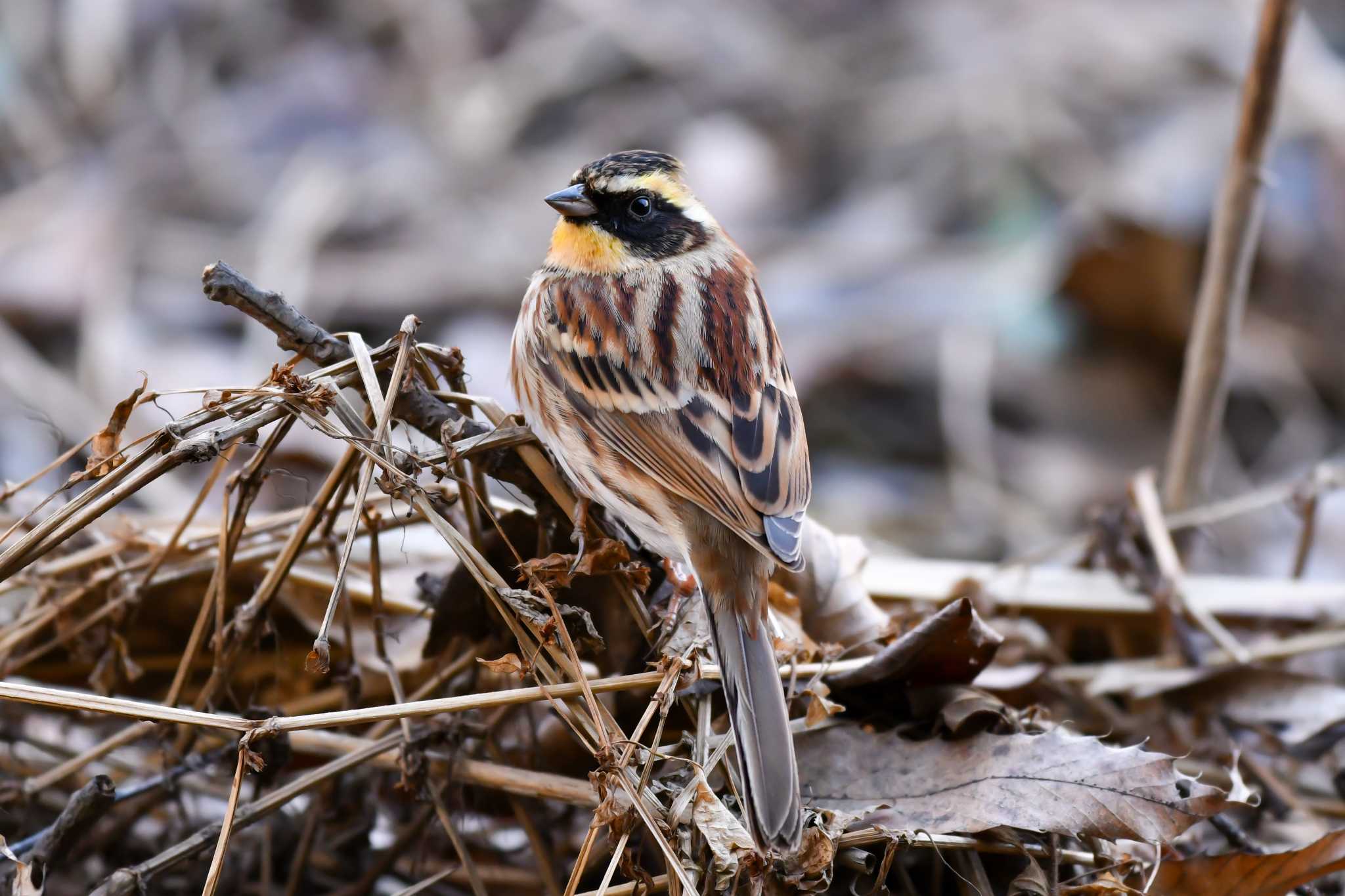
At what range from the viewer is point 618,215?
3311 millimetres

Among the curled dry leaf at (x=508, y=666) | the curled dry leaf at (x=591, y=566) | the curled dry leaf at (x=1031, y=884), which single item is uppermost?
the curled dry leaf at (x=591, y=566)

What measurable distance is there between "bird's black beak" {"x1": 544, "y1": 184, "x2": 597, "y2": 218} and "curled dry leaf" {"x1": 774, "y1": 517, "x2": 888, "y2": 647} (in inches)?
38.8

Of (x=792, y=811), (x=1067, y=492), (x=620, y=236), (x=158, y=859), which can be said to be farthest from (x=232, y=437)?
(x=1067, y=492)

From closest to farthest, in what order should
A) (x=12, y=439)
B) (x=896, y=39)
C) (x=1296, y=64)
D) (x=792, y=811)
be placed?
(x=792, y=811)
(x=12, y=439)
(x=1296, y=64)
(x=896, y=39)

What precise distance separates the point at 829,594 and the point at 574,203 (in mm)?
1159

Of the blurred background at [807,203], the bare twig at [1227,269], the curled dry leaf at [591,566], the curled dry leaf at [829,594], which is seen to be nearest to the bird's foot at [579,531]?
the curled dry leaf at [591,566]

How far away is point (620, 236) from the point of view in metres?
3.32

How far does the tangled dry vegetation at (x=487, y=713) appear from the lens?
2178mm

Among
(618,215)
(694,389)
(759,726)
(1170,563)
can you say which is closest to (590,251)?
(618,215)

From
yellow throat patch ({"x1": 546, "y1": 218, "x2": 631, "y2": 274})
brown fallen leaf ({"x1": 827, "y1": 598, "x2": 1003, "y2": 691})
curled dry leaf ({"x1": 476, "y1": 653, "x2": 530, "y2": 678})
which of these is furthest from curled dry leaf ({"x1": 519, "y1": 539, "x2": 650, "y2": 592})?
yellow throat patch ({"x1": 546, "y1": 218, "x2": 631, "y2": 274})

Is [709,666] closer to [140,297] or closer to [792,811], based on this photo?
[792,811]

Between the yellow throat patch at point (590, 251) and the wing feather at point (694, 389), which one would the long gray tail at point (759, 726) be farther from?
the yellow throat patch at point (590, 251)

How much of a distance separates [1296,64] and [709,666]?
6406 millimetres

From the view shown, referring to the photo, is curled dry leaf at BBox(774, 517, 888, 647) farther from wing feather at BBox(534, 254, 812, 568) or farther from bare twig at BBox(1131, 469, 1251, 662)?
bare twig at BBox(1131, 469, 1251, 662)
